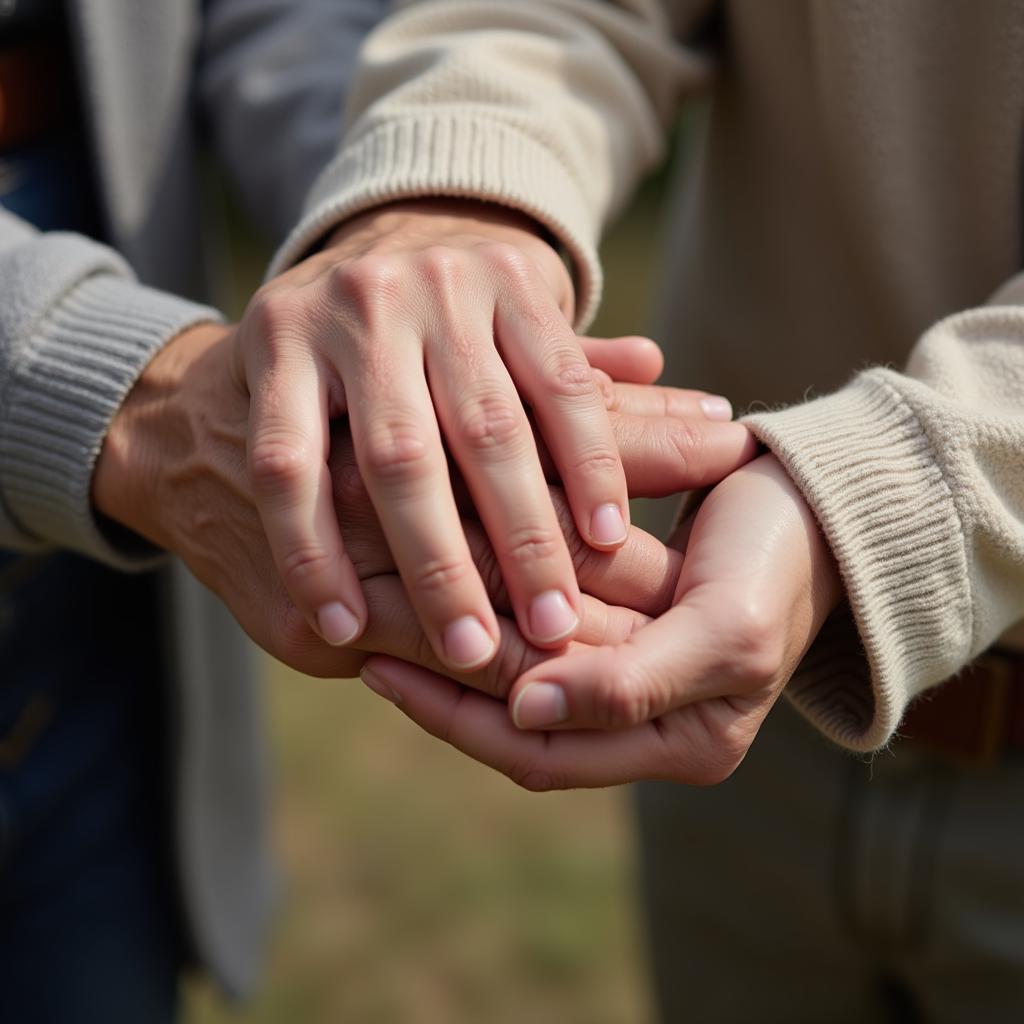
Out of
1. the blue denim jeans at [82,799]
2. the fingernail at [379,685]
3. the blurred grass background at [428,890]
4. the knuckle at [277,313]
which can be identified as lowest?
the blurred grass background at [428,890]

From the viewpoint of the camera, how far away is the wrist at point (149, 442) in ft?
2.93

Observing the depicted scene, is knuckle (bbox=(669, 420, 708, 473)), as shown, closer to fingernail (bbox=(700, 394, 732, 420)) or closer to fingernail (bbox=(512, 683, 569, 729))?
fingernail (bbox=(700, 394, 732, 420))

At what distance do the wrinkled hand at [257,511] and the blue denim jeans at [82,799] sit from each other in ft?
1.24

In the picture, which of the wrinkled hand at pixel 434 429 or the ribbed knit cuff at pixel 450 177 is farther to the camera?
the ribbed knit cuff at pixel 450 177

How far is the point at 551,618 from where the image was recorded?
→ 30.0 inches

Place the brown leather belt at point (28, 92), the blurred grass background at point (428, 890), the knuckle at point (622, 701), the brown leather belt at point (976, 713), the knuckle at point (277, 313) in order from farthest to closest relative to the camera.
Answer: the blurred grass background at point (428, 890), the brown leather belt at point (28, 92), the brown leather belt at point (976, 713), the knuckle at point (277, 313), the knuckle at point (622, 701)

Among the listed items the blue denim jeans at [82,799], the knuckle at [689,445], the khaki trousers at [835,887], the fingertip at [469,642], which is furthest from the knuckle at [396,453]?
the blue denim jeans at [82,799]

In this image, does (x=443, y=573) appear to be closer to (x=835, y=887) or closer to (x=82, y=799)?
(x=835, y=887)

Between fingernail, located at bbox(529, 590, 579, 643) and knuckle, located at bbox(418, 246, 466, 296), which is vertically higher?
knuckle, located at bbox(418, 246, 466, 296)

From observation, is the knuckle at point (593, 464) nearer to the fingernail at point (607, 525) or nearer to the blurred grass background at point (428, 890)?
the fingernail at point (607, 525)

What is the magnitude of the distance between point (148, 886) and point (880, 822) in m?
0.87

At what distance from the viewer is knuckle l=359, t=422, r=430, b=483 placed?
0.75m

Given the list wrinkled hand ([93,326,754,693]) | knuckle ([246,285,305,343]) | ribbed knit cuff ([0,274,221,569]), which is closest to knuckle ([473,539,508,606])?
wrinkled hand ([93,326,754,693])

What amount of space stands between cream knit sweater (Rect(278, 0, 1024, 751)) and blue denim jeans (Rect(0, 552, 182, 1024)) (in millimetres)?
575
